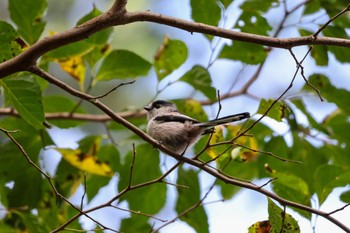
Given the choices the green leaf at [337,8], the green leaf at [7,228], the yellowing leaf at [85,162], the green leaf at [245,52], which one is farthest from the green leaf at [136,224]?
the green leaf at [337,8]

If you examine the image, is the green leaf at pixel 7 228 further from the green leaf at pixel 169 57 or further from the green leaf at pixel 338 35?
the green leaf at pixel 338 35

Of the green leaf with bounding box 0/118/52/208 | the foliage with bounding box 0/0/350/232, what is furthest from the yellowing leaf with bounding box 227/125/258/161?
the green leaf with bounding box 0/118/52/208

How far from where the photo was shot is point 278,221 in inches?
87.0

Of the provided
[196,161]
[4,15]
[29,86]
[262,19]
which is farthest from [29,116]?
[4,15]

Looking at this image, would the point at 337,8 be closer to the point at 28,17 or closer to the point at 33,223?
the point at 28,17

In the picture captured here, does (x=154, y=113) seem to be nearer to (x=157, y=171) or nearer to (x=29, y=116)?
(x=157, y=171)

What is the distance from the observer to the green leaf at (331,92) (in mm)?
3066

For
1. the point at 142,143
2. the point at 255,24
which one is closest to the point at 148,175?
the point at 142,143

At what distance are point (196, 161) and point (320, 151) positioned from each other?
4.27 ft

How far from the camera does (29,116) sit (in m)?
2.41

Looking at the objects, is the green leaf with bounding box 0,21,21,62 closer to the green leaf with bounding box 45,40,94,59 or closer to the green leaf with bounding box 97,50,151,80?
the green leaf with bounding box 45,40,94,59

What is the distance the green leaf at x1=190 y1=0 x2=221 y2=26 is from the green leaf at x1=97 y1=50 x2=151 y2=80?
35 centimetres

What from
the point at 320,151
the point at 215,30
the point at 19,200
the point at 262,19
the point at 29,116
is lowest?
the point at 19,200

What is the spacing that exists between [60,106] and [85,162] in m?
0.34
